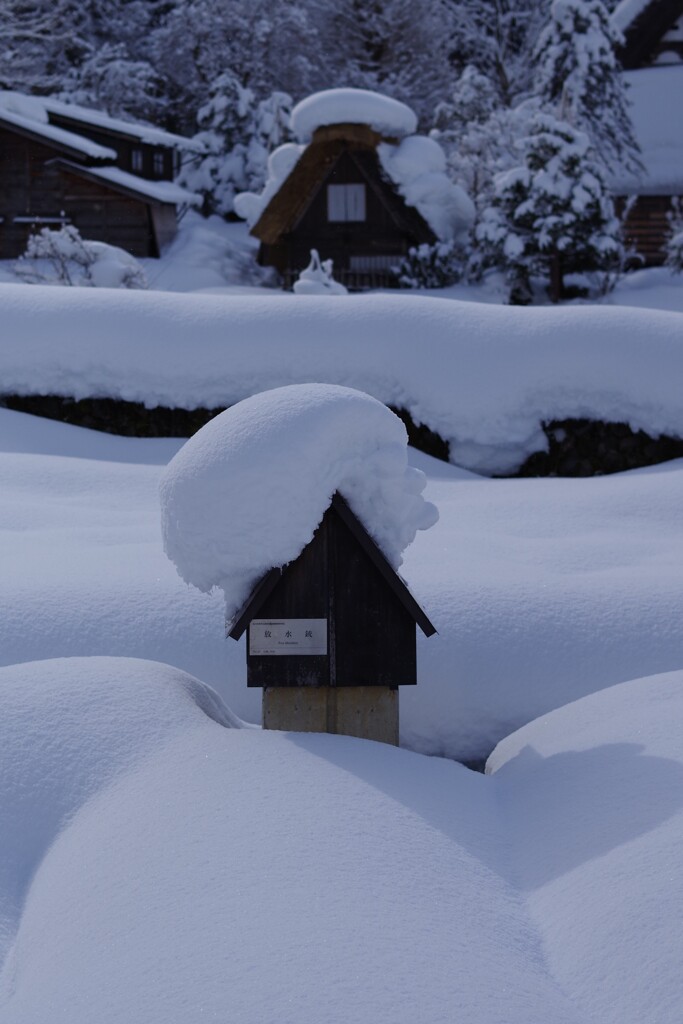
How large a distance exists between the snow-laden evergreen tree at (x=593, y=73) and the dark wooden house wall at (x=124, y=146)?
9631 millimetres

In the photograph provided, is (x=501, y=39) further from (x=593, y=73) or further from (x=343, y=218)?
(x=343, y=218)

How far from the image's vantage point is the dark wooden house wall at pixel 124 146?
26734mm

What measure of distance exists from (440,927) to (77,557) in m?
4.18

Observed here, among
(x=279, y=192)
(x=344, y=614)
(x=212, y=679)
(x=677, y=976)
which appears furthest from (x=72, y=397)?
(x=279, y=192)

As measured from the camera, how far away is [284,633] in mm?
4652

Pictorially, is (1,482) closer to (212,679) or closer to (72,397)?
(72,397)

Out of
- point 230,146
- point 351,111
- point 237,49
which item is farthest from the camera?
point 237,49

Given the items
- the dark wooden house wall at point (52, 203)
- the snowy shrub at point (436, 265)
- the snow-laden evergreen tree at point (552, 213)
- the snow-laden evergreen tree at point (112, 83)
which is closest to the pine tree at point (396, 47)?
the snow-laden evergreen tree at point (112, 83)

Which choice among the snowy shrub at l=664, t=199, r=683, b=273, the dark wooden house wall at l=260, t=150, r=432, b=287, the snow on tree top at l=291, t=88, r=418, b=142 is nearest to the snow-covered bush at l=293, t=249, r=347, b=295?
the snow on tree top at l=291, t=88, r=418, b=142

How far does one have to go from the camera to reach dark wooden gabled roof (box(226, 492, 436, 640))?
4.54m

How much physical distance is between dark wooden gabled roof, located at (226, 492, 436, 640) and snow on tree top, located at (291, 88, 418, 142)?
18100 mm

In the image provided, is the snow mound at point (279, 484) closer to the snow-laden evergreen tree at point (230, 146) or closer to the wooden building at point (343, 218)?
the wooden building at point (343, 218)

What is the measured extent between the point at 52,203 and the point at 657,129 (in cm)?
1349

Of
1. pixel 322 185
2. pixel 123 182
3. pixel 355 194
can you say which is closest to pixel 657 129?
pixel 355 194
